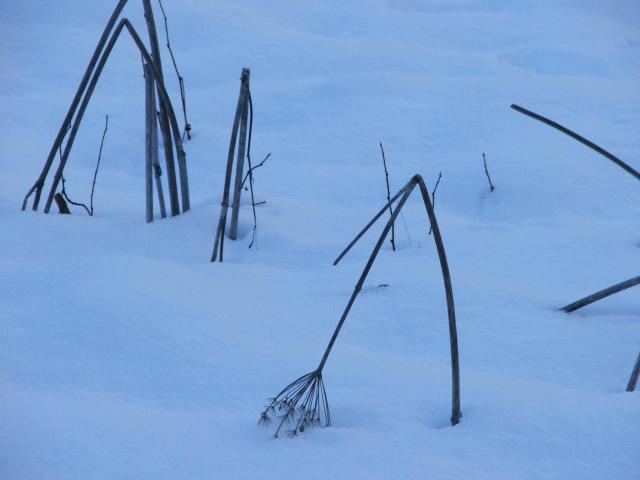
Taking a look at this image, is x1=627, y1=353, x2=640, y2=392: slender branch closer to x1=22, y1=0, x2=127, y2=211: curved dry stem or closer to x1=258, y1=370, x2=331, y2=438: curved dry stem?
→ x1=258, y1=370, x2=331, y2=438: curved dry stem

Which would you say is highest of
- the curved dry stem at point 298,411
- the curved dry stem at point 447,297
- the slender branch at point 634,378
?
the curved dry stem at point 447,297

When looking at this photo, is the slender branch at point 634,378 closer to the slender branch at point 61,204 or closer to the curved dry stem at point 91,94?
the curved dry stem at point 91,94

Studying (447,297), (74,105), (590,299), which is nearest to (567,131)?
(447,297)

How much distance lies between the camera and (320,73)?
9.79 ft

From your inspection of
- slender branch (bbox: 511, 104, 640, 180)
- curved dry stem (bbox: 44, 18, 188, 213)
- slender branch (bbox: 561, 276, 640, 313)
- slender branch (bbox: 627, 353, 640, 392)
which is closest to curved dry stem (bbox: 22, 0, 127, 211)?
curved dry stem (bbox: 44, 18, 188, 213)

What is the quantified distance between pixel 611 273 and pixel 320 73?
1.84 metres

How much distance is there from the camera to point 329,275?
56.3 inches

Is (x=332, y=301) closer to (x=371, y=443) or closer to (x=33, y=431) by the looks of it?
(x=371, y=443)

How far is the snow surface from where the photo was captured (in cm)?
86

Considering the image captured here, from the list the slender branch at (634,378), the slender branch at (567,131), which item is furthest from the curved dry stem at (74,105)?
the slender branch at (634,378)

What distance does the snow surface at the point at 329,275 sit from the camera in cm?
86

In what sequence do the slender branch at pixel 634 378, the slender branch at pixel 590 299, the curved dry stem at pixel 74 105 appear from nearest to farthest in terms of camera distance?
the slender branch at pixel 634 378, the slender branch at pixel 590 299, the curved dry stem at pixel 74 105

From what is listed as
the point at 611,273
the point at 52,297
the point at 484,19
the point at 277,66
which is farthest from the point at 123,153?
the point at 484,19

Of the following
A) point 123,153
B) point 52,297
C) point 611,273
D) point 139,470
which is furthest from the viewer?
point 123,153
